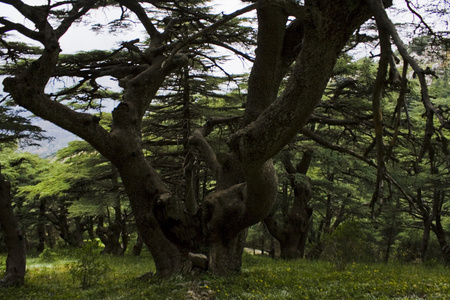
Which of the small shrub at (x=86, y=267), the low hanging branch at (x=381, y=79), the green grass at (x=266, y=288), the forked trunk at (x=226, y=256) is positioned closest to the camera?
the low hanging branch at (x=381, y=79)

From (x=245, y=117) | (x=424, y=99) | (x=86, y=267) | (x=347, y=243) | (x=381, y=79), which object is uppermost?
(x=245, y=117)

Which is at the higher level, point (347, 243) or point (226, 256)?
point (226, 256)

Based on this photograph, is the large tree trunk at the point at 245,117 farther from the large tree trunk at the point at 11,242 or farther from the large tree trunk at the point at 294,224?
the large tree trunk at the point at 294,224

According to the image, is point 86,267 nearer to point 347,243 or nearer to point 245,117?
point 245,117

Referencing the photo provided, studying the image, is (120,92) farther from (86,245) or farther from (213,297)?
(213,297)

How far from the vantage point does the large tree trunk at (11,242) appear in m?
8.42

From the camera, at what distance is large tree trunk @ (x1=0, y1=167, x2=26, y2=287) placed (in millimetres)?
8422

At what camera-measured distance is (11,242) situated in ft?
27.9

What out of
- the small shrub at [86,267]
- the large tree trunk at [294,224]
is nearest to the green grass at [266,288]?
the small shrub at [86,267]

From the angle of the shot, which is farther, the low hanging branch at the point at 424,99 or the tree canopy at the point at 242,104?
the tree canopy at the point at 242,104

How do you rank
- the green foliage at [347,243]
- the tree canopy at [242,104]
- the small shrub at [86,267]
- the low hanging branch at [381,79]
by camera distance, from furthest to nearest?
the green foliage at [347,243], the small shrub at [86,267], the tree canopy at [242,104], the low hanging branch at [381,79]

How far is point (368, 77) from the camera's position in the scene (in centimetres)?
1024

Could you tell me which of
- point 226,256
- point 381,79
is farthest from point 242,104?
point 381,79

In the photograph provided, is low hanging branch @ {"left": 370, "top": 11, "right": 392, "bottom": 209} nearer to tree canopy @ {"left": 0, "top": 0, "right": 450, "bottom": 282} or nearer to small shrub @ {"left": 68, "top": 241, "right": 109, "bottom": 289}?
tree canopy @ {"left": 0, "top": 0, "right": 450, "bottom": 282}
